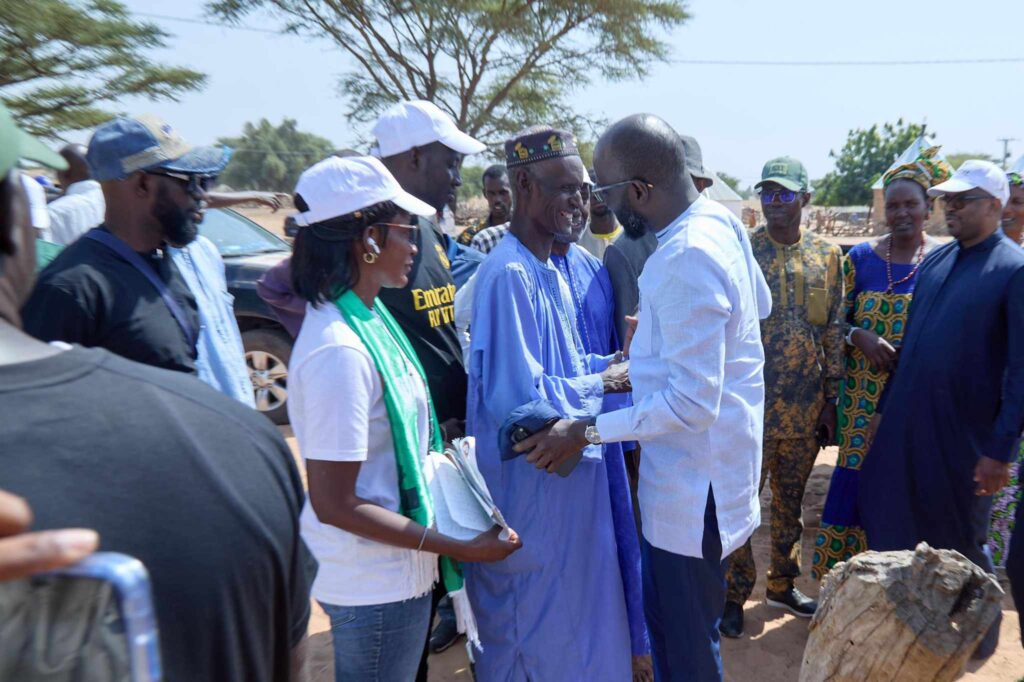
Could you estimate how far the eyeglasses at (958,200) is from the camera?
138 inches

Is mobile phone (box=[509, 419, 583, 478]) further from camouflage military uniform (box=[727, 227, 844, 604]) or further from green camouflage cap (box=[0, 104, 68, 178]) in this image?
camouflage military uniform (box=[727, 227, 844, 604])

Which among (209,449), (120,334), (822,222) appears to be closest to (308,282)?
(120,334)

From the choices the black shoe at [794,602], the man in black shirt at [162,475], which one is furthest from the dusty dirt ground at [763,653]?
the man in black shirt at [162,475]

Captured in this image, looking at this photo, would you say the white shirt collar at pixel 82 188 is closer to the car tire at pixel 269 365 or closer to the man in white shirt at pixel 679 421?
the car tire at pixel 269 365

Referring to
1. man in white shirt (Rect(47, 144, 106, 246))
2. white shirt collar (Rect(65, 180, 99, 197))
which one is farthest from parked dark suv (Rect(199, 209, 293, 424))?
man in white shirt (Rect(47, 144, 106, 246))

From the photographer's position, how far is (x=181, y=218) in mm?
2590

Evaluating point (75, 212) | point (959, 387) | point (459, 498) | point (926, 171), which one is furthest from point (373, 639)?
point (75, 212)

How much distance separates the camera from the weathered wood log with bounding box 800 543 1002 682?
7.88 ft

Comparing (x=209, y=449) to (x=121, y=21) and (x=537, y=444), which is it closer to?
(x=537, y=444)

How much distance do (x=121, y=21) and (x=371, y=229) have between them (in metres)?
17.0

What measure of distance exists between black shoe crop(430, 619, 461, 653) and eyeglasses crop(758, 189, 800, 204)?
271cm

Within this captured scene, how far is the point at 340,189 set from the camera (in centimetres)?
204

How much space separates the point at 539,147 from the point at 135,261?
1375 millimetres

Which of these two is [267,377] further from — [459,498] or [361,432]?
[361,432]
